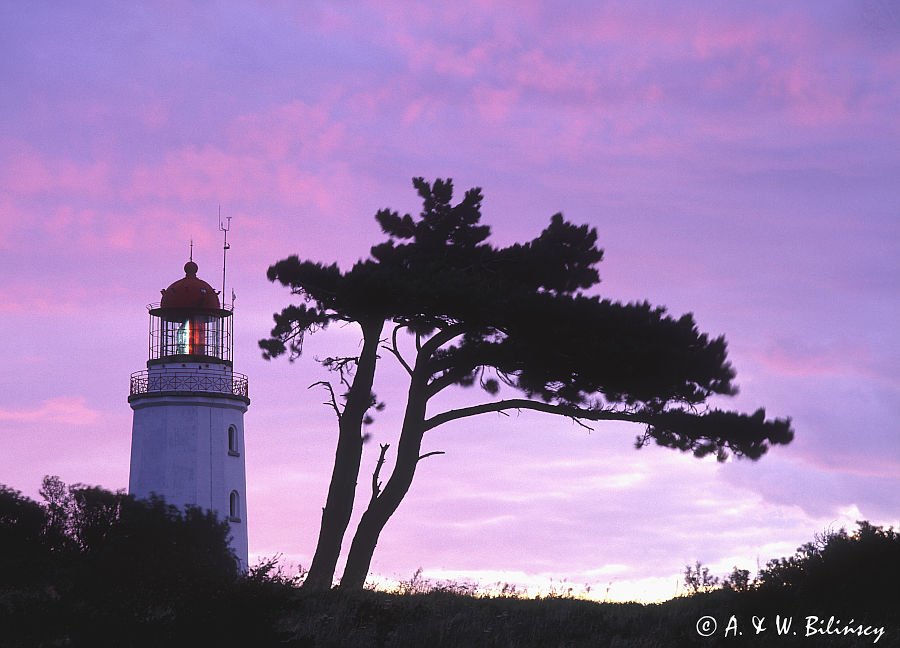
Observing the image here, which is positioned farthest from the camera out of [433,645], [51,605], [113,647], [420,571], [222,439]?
[222,439]

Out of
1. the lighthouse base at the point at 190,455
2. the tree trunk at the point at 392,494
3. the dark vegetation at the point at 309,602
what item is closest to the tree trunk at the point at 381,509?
the tree trunk at the point at 392,494

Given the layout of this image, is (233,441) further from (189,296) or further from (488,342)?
(488,342)

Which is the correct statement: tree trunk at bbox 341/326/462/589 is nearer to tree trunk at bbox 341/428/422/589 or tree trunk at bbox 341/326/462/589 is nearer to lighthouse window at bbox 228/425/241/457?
tree trunk at bbox 341/428/422/589

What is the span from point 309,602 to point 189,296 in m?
20.0

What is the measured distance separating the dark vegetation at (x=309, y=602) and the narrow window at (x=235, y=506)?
12.6 metres

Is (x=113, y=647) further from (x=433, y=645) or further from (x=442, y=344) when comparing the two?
(x=442, y=344)

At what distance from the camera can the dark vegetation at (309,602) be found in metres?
20.2

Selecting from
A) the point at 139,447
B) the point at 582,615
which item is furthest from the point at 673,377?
the point at 139,447

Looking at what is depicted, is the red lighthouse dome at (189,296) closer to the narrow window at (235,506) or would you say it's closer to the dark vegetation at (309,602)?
the narrow window at (235,506)

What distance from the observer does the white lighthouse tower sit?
4344 cm

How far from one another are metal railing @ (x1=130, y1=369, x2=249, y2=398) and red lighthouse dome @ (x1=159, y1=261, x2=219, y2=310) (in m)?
2.07

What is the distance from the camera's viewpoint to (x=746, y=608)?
81.2ft

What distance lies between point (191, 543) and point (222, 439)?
11801mm

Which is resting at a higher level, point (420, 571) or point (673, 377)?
point (673, 377)
